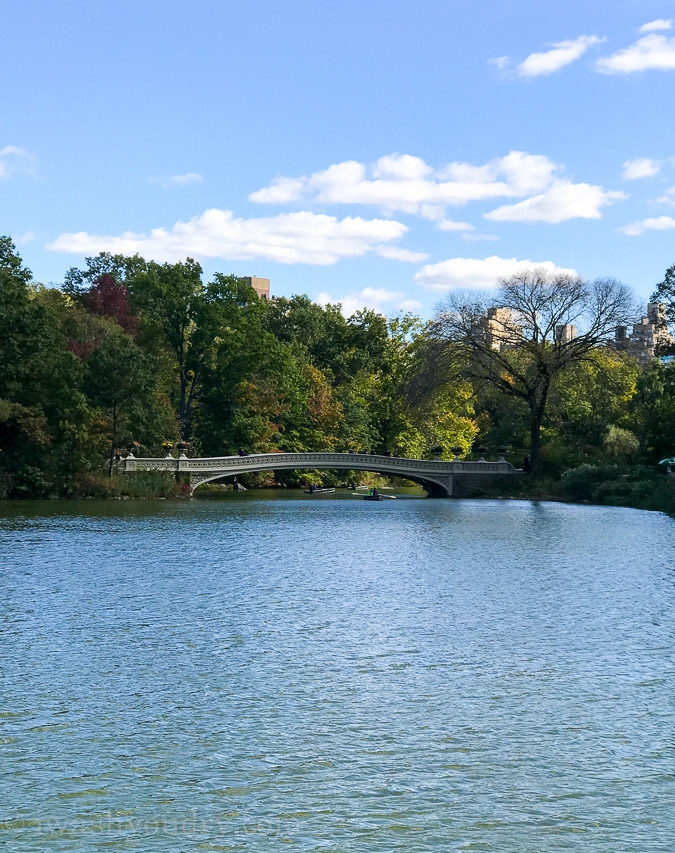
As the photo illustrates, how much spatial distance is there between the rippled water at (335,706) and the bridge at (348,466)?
1764 inches

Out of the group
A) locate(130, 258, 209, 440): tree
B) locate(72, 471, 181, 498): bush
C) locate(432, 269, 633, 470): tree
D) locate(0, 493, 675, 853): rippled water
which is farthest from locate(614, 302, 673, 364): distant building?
locate(0, 493, 675, 853): rippled water

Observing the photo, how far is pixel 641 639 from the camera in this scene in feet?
68.0

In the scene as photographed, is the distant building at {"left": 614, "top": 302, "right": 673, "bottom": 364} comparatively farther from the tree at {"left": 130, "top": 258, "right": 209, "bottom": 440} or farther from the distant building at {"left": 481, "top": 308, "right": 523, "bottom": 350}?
the tree at {"left": 130, "top": 258, "right": 209, "bottom": 440}

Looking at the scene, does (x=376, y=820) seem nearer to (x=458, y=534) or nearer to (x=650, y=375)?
(x=458, y=534)

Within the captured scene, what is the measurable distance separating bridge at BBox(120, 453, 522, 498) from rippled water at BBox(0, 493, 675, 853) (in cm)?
4481

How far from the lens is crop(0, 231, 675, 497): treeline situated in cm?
6806

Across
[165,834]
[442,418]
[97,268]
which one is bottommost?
[165,834]

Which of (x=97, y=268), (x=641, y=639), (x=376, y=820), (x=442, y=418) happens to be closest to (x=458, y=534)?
(x=641, y=639)

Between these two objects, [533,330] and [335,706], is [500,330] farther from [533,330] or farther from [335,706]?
[335,706]

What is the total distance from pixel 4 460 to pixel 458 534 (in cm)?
3376

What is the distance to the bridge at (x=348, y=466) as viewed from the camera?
7875 cm

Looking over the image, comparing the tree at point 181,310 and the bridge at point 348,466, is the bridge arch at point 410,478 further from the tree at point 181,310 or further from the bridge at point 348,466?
the tree at point 181,310

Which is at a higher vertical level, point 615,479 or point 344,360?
point 344,360

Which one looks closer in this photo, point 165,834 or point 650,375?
point 165,834
